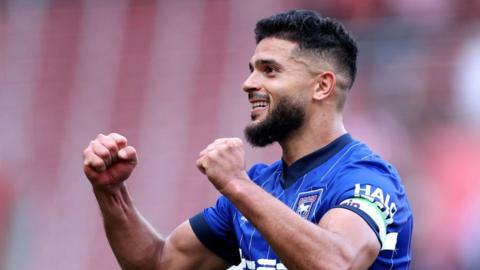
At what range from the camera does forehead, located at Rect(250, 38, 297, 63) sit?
14.4 ft

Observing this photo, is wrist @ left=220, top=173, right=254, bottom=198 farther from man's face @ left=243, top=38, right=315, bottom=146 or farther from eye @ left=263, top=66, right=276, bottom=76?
eye @ left=263, top=66, right=276, bottom=76

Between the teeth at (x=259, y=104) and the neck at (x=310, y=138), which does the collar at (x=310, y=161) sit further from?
the teeth at (x=259, y=104)

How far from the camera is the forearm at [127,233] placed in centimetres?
451

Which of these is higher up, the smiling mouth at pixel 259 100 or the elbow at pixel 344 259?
the smiling mouth at pixel 259 100

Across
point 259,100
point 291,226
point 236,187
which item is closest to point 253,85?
point 259,100

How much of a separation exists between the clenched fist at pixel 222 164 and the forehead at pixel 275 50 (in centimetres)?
60

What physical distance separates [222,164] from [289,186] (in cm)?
53

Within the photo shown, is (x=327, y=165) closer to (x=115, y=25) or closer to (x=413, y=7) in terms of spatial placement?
(x=413, y=7)

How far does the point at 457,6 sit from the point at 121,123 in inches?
108

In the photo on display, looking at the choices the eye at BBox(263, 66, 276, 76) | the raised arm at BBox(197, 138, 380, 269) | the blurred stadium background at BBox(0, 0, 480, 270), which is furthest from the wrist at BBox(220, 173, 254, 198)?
the blurred stadium background at BBox(0, 0, 480, 270)

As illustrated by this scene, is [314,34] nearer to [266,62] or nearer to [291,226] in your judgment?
[266,62]

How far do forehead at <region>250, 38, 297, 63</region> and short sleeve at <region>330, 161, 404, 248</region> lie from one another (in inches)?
20.2

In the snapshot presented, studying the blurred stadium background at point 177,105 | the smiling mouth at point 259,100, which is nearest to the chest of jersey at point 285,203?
the smiling mouth at point 259,100

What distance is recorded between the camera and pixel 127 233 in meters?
4.56
